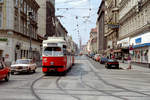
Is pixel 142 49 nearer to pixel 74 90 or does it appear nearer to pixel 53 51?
pixel 53 51

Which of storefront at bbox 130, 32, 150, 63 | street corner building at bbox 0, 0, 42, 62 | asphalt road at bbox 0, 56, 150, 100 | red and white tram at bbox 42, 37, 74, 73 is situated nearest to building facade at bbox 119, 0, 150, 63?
storefront at bbox 130, 32, 150, 63

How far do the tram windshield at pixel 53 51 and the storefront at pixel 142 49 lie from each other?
14505mm

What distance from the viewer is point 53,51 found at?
53.8 feet

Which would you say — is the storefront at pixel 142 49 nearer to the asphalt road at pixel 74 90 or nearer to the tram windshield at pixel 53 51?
the tram windshield at pixel 53 51

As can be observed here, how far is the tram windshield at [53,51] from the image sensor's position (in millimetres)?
16281

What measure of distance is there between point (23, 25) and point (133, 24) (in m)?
21.3

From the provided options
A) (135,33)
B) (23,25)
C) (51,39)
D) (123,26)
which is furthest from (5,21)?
(123,26)

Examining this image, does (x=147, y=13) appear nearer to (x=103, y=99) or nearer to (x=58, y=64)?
(x=58, y=64)

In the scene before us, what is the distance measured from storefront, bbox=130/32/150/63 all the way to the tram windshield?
1451cm

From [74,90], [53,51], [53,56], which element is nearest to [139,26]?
[53,51]

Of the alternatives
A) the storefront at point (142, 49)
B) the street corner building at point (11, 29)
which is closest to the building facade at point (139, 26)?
the storefront at point (142, 49)

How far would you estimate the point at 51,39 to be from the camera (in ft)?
56.4

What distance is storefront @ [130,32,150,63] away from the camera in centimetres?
2753

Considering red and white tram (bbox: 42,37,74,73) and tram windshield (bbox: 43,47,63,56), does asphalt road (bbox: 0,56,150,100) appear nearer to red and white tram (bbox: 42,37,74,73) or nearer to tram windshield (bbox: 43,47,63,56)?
red and white tram (bbox: 42,37,74,73)
